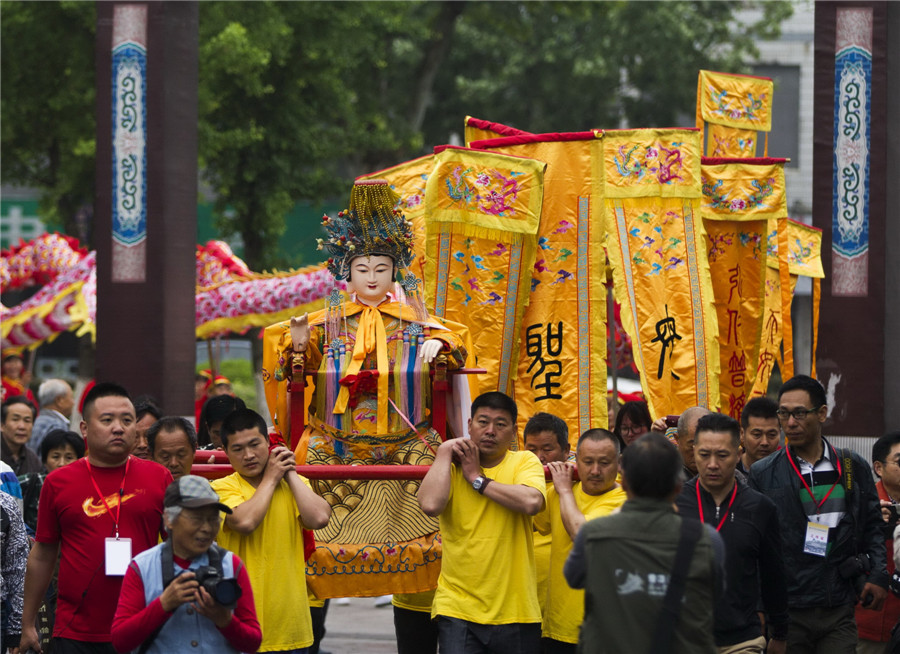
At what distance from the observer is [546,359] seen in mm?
8398

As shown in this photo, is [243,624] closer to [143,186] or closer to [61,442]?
[61,442]

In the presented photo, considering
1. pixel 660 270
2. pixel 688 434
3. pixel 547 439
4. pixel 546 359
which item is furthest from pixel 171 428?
pixel 660 270

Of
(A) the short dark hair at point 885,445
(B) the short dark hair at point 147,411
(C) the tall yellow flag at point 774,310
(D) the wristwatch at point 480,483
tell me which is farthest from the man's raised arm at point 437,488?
(C) the tall yellow flag at point 774,310

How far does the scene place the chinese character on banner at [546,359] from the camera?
8375mm

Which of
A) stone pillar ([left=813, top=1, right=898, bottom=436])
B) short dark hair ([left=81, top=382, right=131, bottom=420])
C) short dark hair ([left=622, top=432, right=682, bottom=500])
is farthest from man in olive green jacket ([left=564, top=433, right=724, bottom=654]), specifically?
stone pillar ([left=813, top=1, right=898, bottom=436])

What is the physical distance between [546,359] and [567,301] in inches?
14.7

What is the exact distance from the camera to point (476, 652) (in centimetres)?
529

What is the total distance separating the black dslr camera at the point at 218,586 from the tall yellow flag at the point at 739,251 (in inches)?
244

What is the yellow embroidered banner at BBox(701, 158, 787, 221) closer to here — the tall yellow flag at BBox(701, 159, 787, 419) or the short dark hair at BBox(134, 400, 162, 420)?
the tall yellow flag at BBox(701, 159, 787, 419)

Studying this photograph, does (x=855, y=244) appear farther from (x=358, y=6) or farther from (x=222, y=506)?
(x=358, y=6)

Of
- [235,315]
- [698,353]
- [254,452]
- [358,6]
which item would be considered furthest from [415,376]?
[358,6]

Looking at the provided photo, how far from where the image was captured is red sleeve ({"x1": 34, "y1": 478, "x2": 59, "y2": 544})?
517 cm

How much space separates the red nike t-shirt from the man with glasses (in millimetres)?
2591

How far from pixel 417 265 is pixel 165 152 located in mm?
2674
